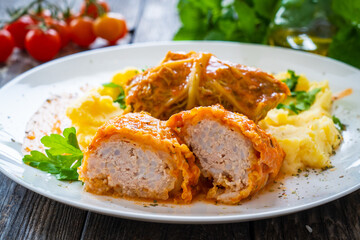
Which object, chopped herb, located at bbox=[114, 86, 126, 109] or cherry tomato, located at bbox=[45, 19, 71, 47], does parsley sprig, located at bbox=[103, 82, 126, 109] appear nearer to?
chopped herb, located at bbox=[114, 86, 126, 109]

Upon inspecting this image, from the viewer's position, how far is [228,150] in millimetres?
4707

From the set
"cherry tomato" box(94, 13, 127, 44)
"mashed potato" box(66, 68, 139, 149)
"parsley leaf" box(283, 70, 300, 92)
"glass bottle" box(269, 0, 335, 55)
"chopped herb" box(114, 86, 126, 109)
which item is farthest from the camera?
"cherry tomato" box(94, 13, 127, 44)

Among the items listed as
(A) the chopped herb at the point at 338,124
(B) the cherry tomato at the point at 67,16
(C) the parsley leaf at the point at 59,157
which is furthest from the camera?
(B) the cherry tomato at the point at 67,16

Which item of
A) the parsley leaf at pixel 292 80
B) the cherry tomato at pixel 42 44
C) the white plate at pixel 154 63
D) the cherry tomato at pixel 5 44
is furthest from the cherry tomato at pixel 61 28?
the parsley leaf at pixel 292 80

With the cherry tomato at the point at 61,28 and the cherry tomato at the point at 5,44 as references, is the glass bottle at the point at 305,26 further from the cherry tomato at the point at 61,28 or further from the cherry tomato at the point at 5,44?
the cherry tomato at the point at 5,44

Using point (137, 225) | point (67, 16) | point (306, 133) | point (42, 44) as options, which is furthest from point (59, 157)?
point (67, 16)

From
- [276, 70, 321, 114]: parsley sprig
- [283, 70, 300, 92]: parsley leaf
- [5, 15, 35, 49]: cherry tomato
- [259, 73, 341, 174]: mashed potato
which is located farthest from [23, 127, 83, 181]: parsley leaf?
[5, 15, 35, 49]: cherry tomato

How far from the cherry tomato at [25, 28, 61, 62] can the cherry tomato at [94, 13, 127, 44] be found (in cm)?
95

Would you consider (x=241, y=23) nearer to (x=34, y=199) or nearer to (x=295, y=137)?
(x=295, y=137)

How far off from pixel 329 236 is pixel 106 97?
331 cm

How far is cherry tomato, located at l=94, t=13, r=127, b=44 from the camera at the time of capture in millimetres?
9844

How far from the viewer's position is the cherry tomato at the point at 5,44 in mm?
8961

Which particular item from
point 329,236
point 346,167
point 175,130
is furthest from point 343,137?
point 175,130

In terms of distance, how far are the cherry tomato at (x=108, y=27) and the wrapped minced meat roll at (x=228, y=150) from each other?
5.46 metres
